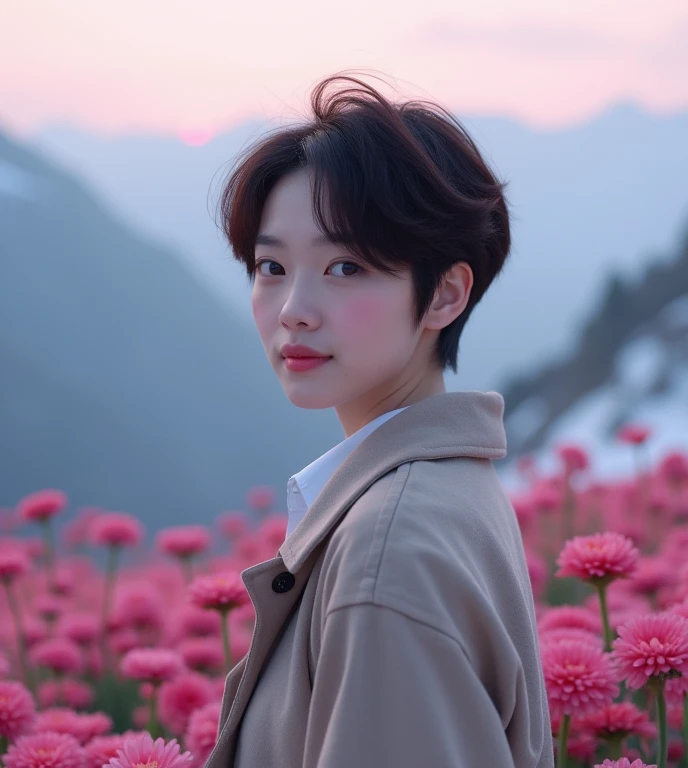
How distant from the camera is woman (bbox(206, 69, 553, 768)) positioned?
833mm

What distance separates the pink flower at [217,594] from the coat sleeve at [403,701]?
2.76 feet

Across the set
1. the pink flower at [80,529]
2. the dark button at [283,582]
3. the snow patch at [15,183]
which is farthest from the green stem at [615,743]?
the snow patch at [15,183]

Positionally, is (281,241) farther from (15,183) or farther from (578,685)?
(15,183)

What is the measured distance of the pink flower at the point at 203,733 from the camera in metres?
1.47

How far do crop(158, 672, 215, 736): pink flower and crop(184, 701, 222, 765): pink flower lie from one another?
259 millimetres

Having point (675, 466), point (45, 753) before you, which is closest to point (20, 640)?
point (45, 753)

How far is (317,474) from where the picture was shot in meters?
1.17

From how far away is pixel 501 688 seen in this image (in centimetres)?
92

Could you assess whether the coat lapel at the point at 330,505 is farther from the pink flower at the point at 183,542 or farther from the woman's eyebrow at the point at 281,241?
the pink flower at the point at 183,542

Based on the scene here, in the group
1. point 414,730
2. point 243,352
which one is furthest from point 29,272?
point 414,730

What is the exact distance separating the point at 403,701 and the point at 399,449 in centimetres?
28

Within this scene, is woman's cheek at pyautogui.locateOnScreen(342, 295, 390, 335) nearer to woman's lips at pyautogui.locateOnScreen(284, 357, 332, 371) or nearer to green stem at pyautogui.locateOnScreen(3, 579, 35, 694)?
woman's lips at pyautogui.locateOnScreen(284, 357, 332, 371)

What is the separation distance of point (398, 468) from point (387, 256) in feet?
0.78

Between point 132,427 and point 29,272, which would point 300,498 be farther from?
point 29,272
